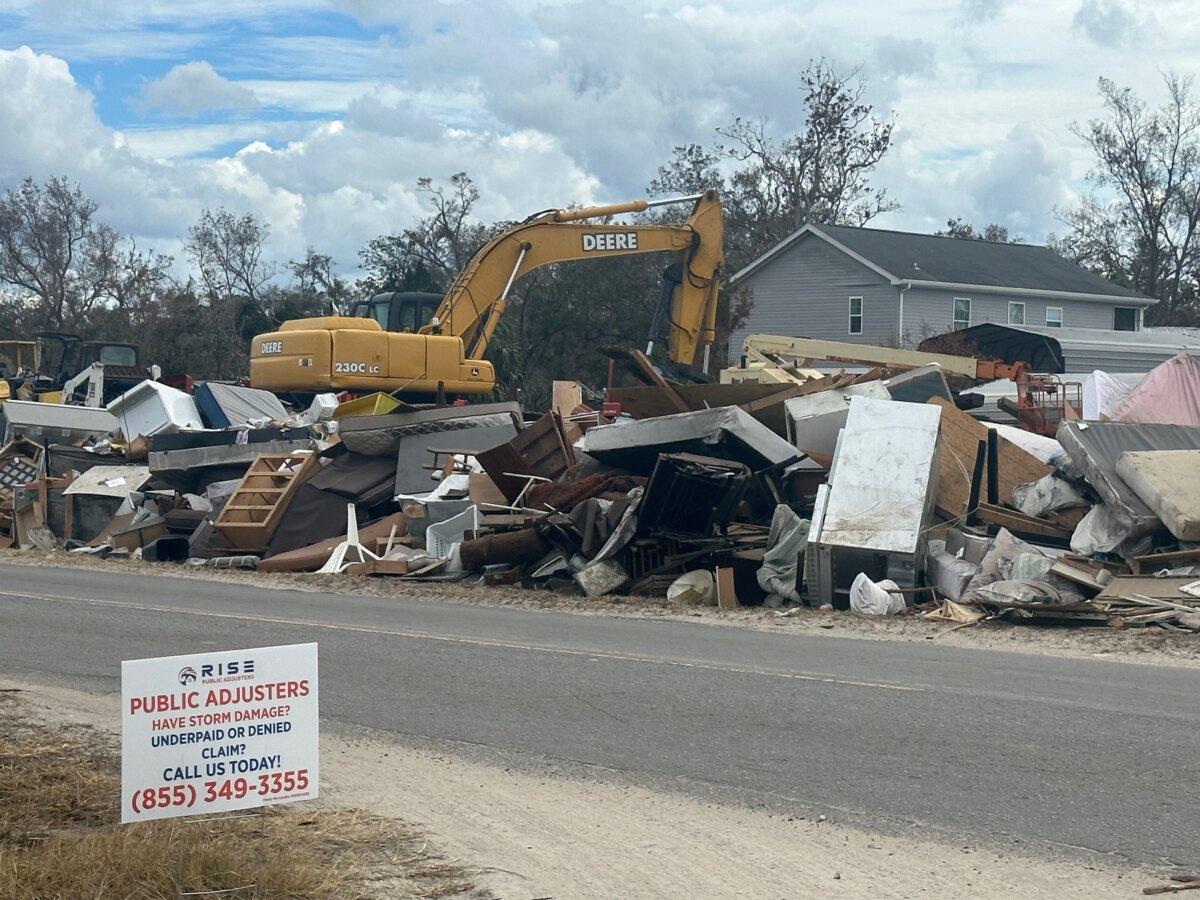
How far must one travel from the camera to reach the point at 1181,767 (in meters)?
7.75

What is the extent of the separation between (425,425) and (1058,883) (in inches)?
663

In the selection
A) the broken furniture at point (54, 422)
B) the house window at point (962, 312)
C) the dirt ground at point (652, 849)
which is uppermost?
the house window at point (962, 312)

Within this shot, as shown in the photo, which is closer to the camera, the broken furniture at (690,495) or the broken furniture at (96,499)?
the broken furniture at (690,495)

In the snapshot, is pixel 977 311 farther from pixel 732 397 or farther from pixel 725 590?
pixel 725 590

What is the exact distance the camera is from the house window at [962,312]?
45.1m

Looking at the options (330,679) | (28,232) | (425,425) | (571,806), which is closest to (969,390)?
(425,425)

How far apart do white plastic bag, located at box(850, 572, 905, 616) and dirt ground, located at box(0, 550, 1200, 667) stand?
0.28 meters

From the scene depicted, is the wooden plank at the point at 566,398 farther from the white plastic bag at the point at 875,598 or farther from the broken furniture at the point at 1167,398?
the white plastic bag at the point at 875,598

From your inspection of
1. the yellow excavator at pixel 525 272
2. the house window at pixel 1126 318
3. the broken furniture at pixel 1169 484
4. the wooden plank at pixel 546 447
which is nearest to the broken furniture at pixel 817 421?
the wooden plank at pixel 546 447

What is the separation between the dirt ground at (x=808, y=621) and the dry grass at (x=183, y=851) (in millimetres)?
7563

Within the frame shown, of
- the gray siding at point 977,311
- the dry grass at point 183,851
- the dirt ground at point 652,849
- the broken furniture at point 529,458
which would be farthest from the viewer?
the gray siding at point 977,311

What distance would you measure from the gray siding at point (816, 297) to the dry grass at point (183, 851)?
38.7 m

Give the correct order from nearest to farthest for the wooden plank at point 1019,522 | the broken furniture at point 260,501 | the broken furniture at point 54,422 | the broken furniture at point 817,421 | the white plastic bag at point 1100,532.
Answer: the white plastic bag at point 1100,532 < the wooden plank at point 1019,522 < the broken furniture at point 817,421 < the broken furniture at point 260,501 < the broken furniture at point 54,422

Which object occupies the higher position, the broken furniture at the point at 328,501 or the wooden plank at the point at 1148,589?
the broken furniture at the point at 328,501
